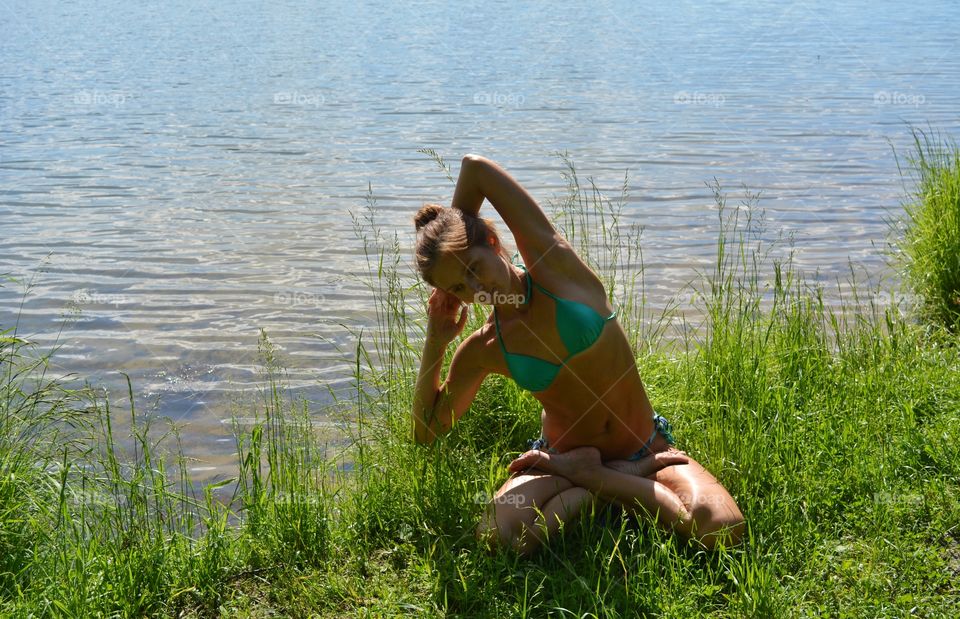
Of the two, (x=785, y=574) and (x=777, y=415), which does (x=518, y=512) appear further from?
(x=777, y=415)

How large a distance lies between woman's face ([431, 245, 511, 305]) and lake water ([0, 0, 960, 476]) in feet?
7.47

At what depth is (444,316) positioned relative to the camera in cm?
371

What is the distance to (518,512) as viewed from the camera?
347cm

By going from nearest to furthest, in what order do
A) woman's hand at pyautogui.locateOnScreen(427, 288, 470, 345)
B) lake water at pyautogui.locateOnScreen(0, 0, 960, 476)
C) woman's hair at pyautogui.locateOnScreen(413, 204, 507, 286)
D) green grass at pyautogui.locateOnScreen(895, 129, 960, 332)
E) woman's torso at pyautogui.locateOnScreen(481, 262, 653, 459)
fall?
woman's hair at pyautogui.locateOnScreen(413, 204, 507, 286) < woman's torso at pyautogui.locateOnScreen(481, 262, 653, 459) < woman's hand at pyautogui.locateOnScreen(427, 288, 470, 345) < green grass at pyautogui.locateOnScreen(895, 129, 960, 332) < lake water at pyautogui.locateOnScreen(0, 0, 960, 476)

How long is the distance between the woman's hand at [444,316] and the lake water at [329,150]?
1.92 meters

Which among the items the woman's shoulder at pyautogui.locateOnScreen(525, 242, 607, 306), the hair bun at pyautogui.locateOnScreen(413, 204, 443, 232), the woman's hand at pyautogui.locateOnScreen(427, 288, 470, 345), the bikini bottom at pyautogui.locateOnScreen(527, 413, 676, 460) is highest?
the hair bun at pyautogui.locateOnScreen(413, 204, 443, 232)

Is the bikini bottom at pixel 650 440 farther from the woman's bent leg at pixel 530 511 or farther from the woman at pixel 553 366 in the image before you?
the woman's bent leg at pixel 530 511

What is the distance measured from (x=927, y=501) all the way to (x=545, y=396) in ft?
4.81

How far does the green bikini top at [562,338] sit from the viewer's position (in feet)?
11.5

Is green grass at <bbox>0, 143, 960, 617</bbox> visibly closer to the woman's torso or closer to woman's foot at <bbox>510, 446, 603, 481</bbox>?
woman's foot at <bbox>510, 446, 603, 481</bbox>

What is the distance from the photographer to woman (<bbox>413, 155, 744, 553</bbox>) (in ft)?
11.0

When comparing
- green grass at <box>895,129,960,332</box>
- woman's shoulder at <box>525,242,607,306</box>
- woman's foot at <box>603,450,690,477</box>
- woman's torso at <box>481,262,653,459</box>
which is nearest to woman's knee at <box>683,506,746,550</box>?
woman's foot at <box>603,450,690,477</box>

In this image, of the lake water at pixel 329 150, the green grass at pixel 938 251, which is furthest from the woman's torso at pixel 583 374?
the green grass at pixel 938 251

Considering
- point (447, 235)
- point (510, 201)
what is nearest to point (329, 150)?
point (510, 201)
